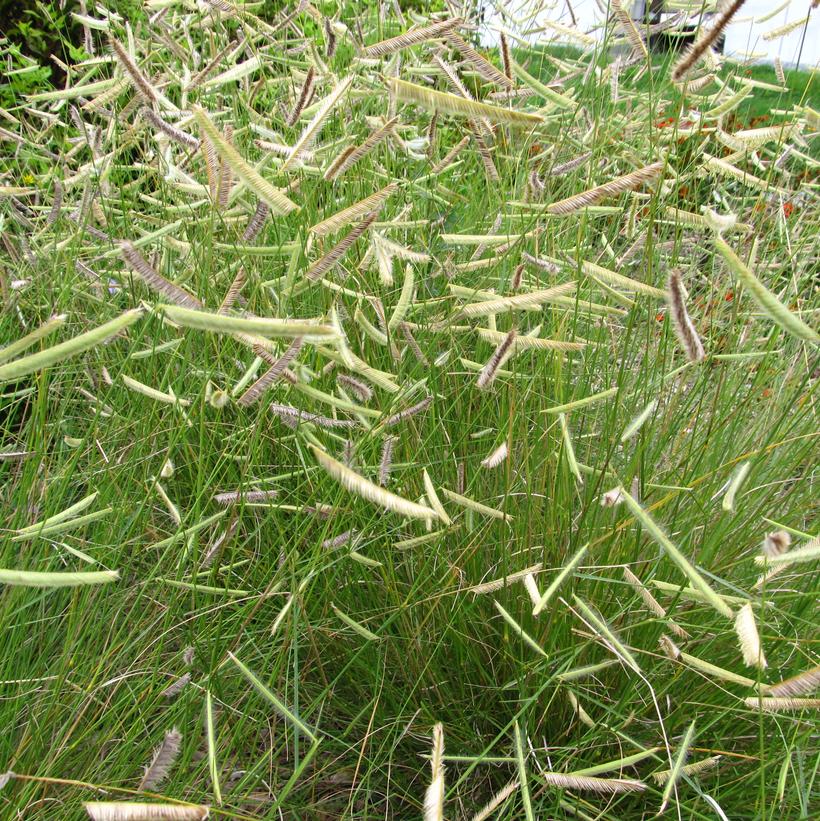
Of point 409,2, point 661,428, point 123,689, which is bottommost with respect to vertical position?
point 123,689

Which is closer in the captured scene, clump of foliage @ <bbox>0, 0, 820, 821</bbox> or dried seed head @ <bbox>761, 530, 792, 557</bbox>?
dried seed head @ <bbox>761, 530, 792, 557</bbox>

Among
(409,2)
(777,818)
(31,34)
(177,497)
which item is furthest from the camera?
(409,2)

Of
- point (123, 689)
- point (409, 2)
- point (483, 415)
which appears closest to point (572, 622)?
point (483, 415)

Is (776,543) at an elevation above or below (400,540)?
above

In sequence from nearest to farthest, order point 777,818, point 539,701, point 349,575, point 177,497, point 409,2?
point 777,818 < point 539,701 < point 349,575 < point 177,497 < point 409,2

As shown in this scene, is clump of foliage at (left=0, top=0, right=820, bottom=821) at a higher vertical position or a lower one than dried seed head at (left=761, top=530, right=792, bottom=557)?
lower

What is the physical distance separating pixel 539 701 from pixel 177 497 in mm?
840

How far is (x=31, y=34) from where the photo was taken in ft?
11.0

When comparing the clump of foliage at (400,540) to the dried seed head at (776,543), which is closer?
the dried seed head at (776,543)

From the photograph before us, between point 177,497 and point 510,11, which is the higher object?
point 510,11

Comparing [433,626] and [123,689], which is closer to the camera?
[123,689]

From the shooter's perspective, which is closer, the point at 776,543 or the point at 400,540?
the point at 776,543

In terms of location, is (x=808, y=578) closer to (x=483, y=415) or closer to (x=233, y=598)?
(x=483, y=415)

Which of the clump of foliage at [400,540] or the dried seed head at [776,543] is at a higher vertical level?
the dried seed head at [776,543]
